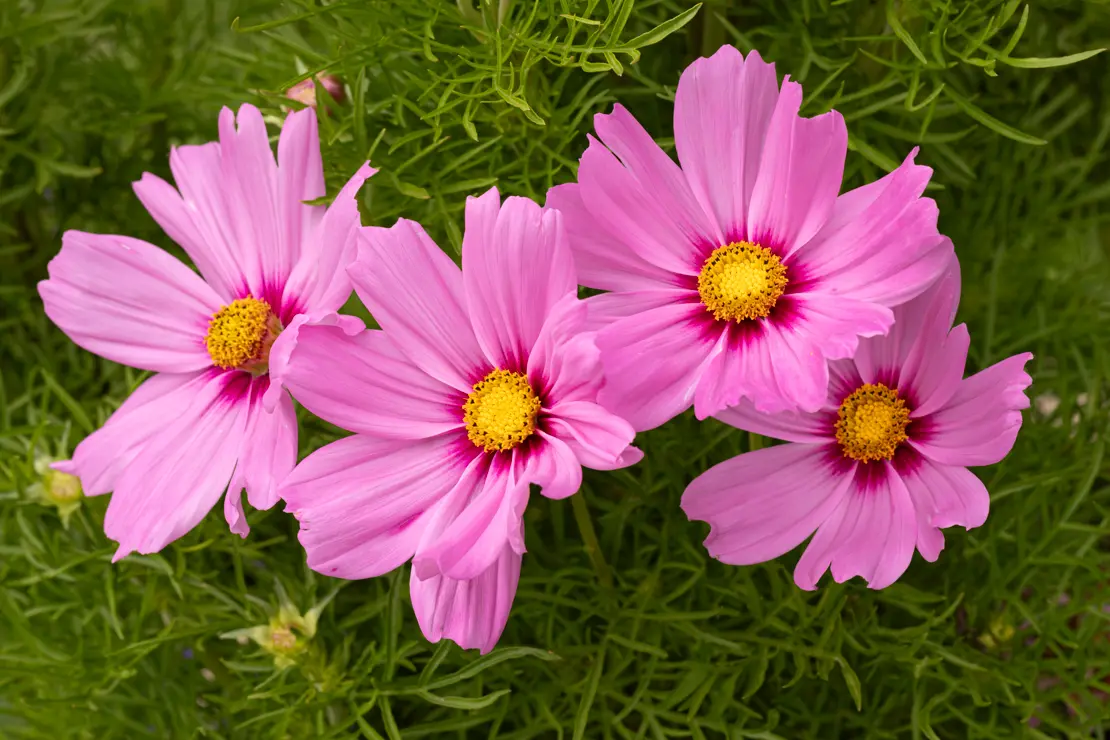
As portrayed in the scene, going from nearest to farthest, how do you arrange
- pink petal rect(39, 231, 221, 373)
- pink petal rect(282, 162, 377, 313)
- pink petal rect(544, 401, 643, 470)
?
pink petal rect(544, 401, 643, 470) < pink petal rect(282, 162, 377, 313) < pink petal rect(39, 231, 221, 373)

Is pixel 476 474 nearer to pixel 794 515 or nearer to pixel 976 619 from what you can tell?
pixel 794 515

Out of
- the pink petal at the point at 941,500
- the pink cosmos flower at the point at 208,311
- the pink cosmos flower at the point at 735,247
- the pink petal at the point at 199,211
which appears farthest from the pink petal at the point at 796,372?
the pink petal at the point at 199,211

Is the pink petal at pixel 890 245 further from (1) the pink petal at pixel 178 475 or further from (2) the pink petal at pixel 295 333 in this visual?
(1) the pink petal at pixel 178 475

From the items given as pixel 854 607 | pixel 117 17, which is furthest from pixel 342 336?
pixel 117 17

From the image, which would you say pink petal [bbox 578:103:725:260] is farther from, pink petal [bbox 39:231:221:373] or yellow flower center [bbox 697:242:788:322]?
pink petal [bbox 39:231:221:373]

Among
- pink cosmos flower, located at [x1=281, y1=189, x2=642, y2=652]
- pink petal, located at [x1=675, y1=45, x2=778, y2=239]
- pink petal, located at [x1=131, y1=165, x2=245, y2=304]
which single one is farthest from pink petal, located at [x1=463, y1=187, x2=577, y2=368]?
pink petal, located at [x1=131, y1=165, x2=245, y2=304]

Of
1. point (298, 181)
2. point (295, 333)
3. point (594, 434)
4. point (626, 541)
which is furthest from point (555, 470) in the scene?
point (626, 541)

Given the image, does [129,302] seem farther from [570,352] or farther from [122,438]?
[570,352]
